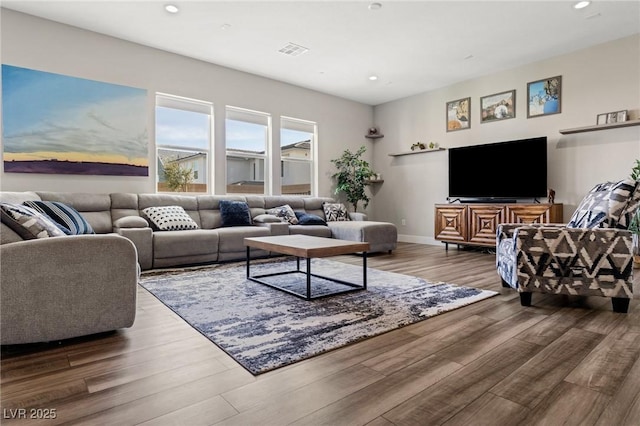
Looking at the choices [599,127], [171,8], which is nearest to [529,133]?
[599,127]

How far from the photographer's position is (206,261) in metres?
4.11

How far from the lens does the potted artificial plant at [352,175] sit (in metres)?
6.50

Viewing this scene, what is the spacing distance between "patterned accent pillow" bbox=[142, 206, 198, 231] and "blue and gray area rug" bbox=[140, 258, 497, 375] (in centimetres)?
73

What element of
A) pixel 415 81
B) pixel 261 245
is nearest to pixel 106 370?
pixel 261 245

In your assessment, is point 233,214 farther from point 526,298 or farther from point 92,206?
point 526,298

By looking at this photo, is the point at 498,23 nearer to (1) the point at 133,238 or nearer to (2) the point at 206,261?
(2) the point at 206,261

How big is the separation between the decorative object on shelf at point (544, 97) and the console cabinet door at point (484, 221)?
1.49 m

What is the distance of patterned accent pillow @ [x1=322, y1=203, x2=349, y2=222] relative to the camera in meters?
5.78

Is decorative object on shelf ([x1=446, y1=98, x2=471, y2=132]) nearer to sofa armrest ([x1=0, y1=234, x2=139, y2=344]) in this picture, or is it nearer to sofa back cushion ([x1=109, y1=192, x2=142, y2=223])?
sofa back cushion ([x1=109, y1=192, x2=142, y2=223])

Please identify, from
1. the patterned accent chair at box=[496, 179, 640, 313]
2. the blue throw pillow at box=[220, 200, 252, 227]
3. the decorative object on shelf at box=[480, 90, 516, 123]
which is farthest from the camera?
the decorative object on shelf at box=[480, 90, 516, 123]

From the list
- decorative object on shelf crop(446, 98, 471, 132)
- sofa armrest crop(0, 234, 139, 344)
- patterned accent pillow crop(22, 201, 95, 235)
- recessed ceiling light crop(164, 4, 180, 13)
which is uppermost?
recessed ceiling light crop(164, 4, 180, 13)

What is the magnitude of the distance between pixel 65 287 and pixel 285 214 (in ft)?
11.6

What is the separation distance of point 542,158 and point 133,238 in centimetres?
520

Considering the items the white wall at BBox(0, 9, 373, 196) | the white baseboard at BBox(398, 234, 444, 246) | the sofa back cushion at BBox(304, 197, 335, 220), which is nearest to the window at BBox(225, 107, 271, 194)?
the white wall at BBox(0, 9, 373, 196)
